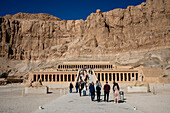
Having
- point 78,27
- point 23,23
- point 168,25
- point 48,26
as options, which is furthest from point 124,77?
point 23,23

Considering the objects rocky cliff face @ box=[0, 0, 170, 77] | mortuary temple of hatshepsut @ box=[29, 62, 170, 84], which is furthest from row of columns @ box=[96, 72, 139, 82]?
rocky cliff face @ box=[0, 0, 170, 77]

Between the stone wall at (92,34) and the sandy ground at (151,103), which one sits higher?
the stone wall at (92,34)

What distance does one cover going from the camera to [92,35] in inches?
4203

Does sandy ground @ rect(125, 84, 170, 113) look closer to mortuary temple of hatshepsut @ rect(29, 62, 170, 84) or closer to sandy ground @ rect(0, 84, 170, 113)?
sandy ground @ rect(0, 84, 170, 113)

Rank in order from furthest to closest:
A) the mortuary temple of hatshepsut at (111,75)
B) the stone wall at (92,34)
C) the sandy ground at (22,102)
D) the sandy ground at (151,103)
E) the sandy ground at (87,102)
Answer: the stone wall at (92,34), the mortuary temple of hatshepsut at (111,75), the sandy ground at (22,102), the sandy ground at (151,103), the sandy ground at (87,102)

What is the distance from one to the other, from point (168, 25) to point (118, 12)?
32.0 metres

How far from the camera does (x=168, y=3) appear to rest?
298 ft

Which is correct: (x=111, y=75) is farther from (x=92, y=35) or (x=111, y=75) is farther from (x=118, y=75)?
Answer: (x=92, y=35)

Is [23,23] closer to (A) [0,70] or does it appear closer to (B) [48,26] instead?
(B) [48,26]

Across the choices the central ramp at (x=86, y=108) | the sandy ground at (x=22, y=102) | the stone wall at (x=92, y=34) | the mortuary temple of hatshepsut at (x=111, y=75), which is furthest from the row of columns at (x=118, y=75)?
the central ramp at (x=86, y=108)

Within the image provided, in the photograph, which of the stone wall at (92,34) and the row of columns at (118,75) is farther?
the stone wall at (92,34)

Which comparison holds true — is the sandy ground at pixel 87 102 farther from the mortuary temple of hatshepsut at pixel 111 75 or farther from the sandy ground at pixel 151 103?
the mortuary temple of hatshepsut at pixel 111 75

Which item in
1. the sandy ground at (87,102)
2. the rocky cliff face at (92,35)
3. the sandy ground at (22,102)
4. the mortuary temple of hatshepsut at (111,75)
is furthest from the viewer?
the rocky cliff face at (92,35)

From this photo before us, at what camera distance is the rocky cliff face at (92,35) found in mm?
92438
